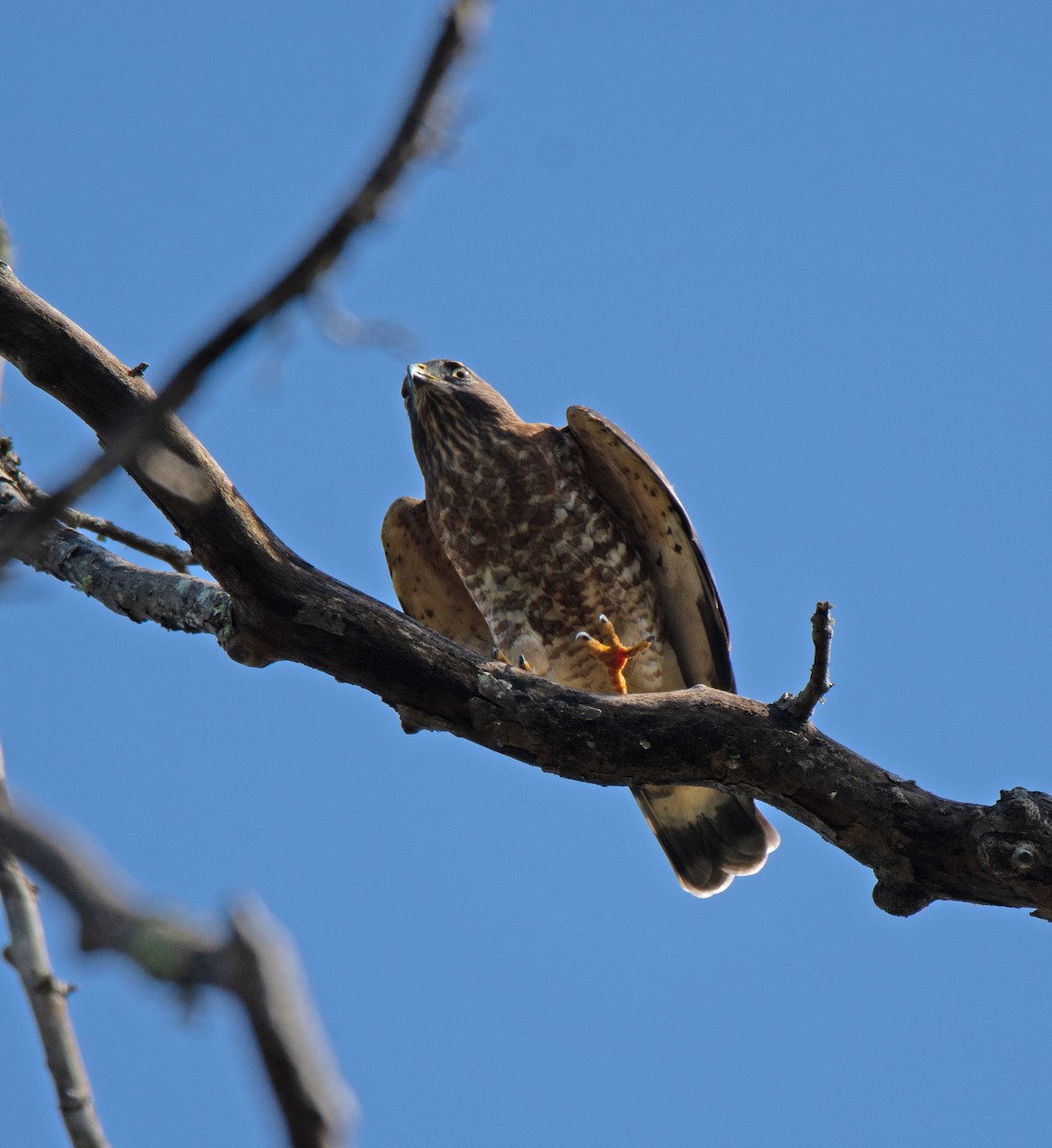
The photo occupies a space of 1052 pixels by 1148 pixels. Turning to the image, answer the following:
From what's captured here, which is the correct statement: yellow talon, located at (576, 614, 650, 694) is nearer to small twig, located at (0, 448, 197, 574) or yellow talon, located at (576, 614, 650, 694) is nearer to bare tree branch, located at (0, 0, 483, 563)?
small twig, located at (0, 448, 197, 574)

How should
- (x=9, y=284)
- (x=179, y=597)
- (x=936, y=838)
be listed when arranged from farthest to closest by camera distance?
1. (x=179, y=597)
2. (x=936, y=838)
3. (x=9, y=284)

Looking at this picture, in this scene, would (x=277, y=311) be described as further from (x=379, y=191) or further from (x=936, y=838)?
(x=936, y=838)

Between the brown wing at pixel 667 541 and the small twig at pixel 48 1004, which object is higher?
the brown wing at pixel 667 541

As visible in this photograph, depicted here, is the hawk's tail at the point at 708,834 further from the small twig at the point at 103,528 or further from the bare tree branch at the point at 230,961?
the bare tree branch at the point at 230,961

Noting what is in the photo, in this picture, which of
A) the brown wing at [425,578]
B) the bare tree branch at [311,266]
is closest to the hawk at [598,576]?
the brown wing at [425,578]

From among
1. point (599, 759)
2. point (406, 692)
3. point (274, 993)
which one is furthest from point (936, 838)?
point (274, 993)

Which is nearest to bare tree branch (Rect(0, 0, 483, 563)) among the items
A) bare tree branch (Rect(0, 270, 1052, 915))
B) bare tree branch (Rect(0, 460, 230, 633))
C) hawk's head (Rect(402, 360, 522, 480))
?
bare tree branch (Rect(0, 270, 1052, 915))

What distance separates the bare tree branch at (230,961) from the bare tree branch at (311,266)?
342mm

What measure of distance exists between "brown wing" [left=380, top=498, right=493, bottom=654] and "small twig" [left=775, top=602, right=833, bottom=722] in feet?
8.46

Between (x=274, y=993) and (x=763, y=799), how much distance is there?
2.86 metres

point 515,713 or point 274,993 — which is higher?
point 515,713

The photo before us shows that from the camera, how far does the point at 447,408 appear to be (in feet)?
19.3

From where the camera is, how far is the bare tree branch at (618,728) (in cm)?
340

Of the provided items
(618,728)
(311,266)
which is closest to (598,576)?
(618,728)
